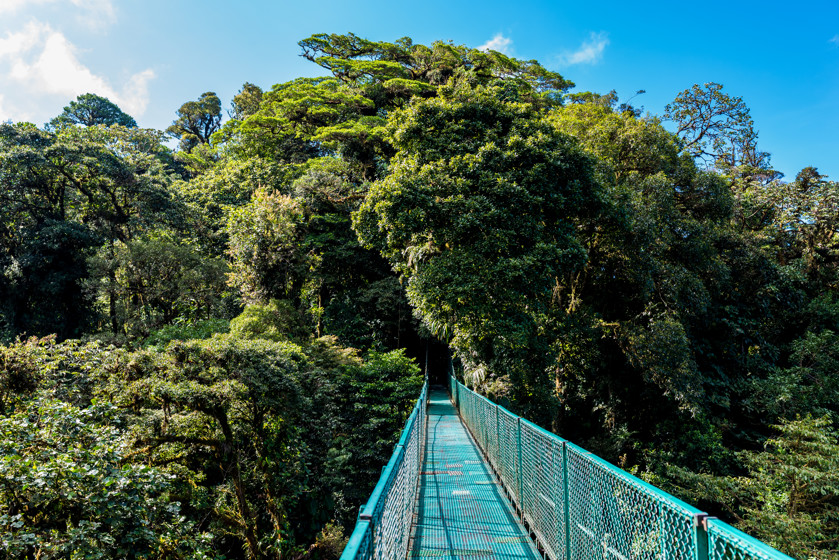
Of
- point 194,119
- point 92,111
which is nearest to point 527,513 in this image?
point 194,119

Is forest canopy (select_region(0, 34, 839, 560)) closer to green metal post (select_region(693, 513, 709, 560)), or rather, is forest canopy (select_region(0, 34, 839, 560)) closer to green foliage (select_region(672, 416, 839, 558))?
green foliage (select_region(672, 416, 839, 558))

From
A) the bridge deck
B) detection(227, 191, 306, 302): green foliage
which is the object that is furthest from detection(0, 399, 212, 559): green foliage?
detection(227, 191, 306, 302): green foliage

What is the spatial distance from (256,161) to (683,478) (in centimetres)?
2117

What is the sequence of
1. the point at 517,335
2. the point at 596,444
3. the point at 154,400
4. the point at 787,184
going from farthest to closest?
the point at 787,184, the point at 596,444, the point at 517,335, the point at 154,400

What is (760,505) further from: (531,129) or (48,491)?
(48,491)

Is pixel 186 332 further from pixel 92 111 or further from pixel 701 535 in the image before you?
pixel 92 111

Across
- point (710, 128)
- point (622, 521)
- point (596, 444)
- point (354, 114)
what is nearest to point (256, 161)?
point (354, 114)

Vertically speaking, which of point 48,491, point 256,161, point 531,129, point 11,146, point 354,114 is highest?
point 354,114

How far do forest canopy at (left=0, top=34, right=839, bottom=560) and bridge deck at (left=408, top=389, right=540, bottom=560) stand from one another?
9.88 ft

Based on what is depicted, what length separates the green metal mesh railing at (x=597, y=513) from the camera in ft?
5.90

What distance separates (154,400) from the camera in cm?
849

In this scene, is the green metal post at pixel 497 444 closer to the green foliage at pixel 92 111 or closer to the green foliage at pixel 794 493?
the green foliage at pixel 794 493

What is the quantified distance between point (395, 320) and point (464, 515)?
601 inches

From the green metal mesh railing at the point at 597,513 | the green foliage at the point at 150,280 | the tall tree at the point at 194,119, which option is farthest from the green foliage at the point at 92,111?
the green metal mesh railing at the point at 597,513
